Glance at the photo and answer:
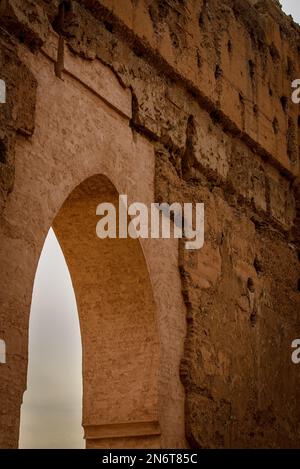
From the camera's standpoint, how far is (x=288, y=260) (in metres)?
8.54

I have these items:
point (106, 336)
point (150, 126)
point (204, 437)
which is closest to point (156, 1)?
point (150, 126)

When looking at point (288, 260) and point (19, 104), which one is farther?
point (288, 260)

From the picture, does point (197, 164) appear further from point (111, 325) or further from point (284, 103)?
point (284, 103)

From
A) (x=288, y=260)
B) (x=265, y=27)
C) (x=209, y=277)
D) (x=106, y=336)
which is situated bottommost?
(x=106, y=336)

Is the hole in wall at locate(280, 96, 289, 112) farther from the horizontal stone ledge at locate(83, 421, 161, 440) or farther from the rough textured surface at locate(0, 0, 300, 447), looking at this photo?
the horizontal stone ledge at locate(83, 421, 161, 440)

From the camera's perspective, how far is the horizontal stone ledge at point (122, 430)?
236 inches

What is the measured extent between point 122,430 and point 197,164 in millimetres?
2241

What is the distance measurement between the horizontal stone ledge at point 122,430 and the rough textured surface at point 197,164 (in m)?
0.08

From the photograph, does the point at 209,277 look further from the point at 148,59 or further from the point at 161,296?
the point at 148,59

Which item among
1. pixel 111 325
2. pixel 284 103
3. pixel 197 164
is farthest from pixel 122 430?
pixel 284 103

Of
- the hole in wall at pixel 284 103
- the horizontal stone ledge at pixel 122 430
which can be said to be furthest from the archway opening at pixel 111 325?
the hole in wall at pixel 284 103

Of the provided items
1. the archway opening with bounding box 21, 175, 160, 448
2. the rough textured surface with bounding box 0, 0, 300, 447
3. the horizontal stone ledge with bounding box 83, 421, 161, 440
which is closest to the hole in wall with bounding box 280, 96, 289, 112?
the rough textured surface with bounding box 0, 0, 300, 447
